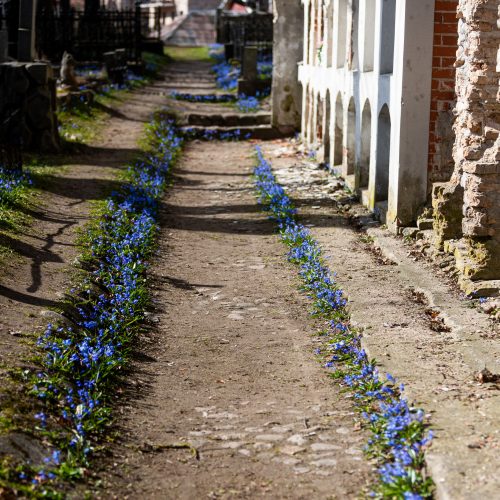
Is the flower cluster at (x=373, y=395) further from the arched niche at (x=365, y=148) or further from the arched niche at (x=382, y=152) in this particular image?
the arched niche at (x=365, y=148)

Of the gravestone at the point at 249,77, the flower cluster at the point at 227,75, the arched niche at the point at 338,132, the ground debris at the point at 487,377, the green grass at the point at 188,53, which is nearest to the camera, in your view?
the ground debris at the point at 487,377

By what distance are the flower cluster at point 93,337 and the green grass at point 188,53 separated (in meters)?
32.3

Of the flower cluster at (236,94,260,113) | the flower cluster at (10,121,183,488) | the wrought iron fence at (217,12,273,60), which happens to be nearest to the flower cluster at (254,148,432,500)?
the flower cluster at (10,121,183,488)

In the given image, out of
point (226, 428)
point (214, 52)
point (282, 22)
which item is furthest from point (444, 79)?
point (214, 52)

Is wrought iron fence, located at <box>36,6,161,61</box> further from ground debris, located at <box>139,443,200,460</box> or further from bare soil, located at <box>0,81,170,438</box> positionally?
ground debris, located at <box>139,443,200,460</box>

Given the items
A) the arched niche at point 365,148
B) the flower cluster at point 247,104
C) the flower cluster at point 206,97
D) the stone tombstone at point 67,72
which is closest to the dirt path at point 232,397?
the arched niche at point 365,148

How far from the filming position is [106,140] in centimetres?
1509

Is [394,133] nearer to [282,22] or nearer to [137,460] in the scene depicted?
[137,460]

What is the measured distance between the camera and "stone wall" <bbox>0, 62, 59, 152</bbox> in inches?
497

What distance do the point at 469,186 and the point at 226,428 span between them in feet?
10.5

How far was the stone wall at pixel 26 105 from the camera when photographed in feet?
41.4

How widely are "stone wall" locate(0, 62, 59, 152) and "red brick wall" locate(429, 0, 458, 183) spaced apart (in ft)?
20.3

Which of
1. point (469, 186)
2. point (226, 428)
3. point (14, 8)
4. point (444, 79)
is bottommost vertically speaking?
point (226, 428)

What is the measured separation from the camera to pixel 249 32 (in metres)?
36.8
